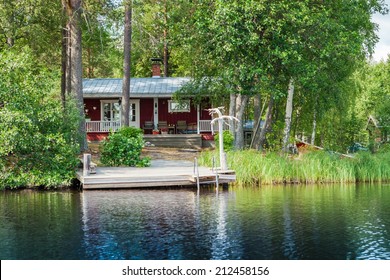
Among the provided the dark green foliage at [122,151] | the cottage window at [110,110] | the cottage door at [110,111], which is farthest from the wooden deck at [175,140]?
the dark green foliage at [122,151]

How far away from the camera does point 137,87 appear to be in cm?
3431

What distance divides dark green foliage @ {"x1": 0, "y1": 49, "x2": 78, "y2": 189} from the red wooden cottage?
497 inches

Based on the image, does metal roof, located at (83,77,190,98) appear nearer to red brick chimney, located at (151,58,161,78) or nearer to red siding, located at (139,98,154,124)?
red siding, located at (139,98,154,124)

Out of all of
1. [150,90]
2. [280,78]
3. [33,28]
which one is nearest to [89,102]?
[150,90]

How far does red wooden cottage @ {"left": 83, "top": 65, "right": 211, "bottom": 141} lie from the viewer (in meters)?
33.3

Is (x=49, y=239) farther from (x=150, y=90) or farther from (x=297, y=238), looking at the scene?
(x=150, y=90)

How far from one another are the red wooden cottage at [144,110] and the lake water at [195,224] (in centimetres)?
1437

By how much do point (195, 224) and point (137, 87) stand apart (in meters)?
21.6

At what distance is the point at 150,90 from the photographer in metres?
33.6

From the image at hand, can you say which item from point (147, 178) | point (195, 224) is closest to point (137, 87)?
point (147, 178)

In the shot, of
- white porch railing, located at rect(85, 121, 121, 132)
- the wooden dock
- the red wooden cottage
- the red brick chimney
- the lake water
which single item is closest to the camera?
the lake water

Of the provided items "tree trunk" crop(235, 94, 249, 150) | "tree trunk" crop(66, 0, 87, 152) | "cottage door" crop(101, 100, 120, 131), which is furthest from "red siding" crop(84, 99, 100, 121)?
"tree trunk" crop(235, 94, 249, 150)

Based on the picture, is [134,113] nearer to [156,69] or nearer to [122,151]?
[156,69]

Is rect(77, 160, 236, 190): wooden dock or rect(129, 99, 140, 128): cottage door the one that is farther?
rect(129, 99, 140, 128): cottage door
